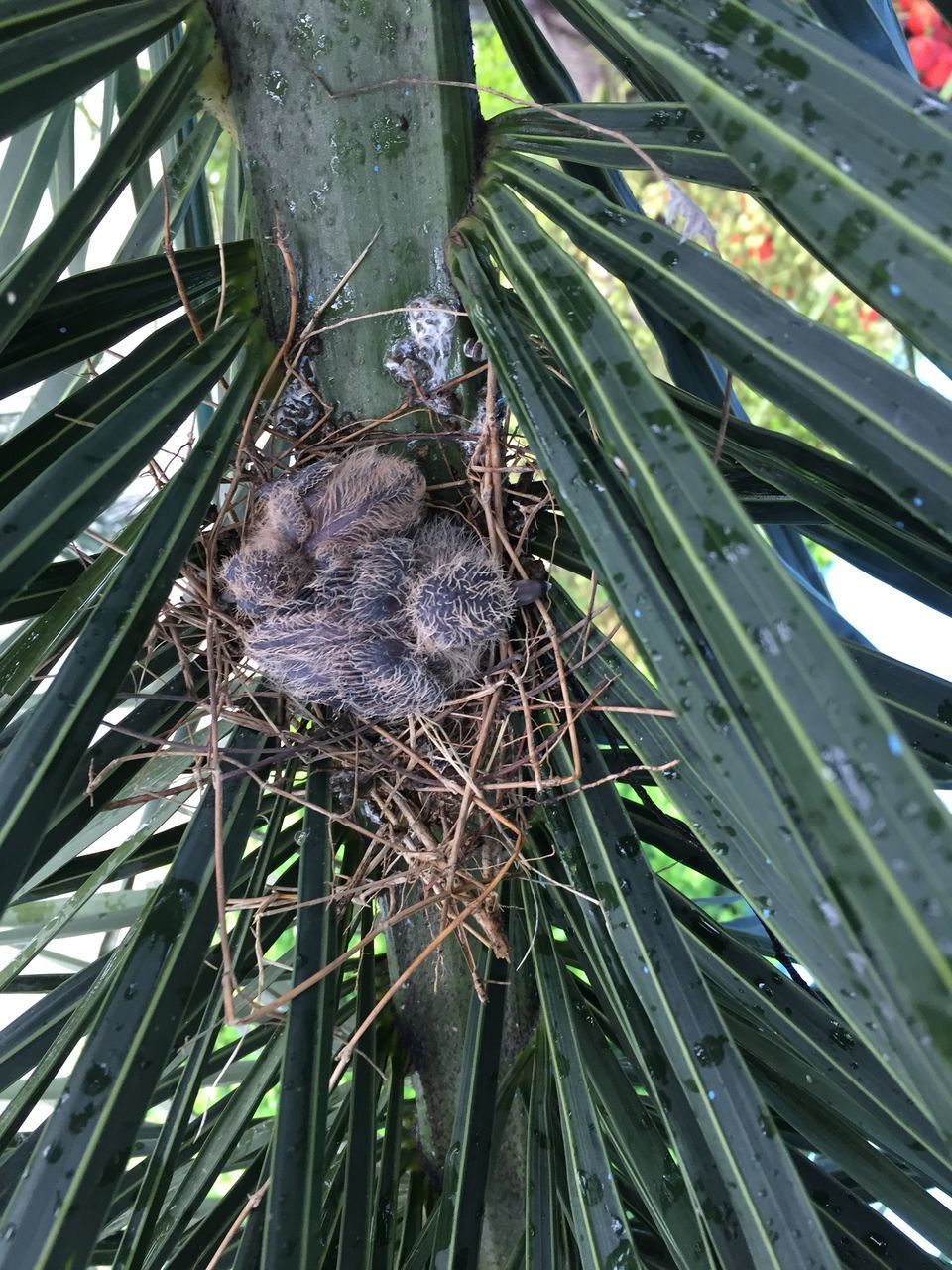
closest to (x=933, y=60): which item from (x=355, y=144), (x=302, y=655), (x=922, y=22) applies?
(x=922, y=22)

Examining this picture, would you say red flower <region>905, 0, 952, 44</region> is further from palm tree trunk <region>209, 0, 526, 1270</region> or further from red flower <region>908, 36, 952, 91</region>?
palm tree trunk <region>209, 0, 526, 1270</region>

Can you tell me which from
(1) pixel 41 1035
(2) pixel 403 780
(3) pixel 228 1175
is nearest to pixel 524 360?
(2) pixel 403 780

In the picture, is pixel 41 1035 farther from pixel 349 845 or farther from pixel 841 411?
pixel 841 411

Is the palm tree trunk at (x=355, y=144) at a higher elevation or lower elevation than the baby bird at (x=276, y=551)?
higher

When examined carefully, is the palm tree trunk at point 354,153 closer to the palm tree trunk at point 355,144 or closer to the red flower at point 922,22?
the palm tree trunk at point 355,144

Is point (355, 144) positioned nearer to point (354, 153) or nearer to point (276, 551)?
point (354, 153)

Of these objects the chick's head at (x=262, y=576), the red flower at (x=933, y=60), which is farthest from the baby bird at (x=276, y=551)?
the red flower at (x=933, y=60)
